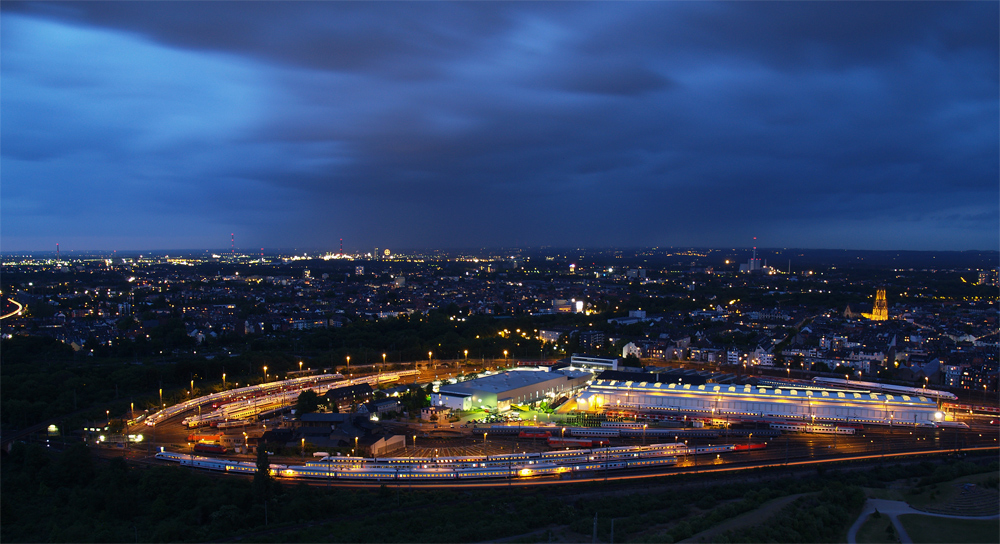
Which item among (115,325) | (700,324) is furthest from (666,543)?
(115,325)

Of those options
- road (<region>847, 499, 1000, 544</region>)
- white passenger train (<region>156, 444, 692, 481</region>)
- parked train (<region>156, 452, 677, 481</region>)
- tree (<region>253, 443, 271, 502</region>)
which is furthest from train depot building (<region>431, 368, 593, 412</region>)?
road (<region>847, 499, 1000, 544</region>)

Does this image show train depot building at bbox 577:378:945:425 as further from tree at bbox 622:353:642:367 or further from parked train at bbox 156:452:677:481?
parked train at bbox 156:452:677:481

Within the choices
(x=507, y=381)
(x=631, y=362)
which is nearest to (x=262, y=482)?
A: (x=507, y=381)

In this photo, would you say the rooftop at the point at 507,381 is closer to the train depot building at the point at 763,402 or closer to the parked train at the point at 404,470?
the train depot building at the point at 763,402

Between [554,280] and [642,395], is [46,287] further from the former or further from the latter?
[642,395]

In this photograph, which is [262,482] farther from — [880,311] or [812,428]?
[880,311]
